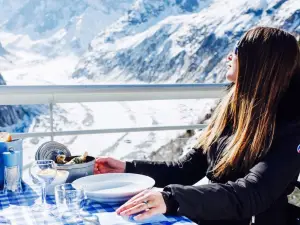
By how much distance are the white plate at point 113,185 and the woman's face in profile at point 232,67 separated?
364 millimetres

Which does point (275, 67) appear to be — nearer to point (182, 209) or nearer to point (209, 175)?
point (209, 175)

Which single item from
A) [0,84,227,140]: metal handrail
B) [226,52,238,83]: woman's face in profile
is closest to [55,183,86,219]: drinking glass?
[226,52,238,83]: woman's face in profile

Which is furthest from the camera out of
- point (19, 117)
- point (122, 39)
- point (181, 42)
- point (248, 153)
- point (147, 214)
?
point (122, 39)

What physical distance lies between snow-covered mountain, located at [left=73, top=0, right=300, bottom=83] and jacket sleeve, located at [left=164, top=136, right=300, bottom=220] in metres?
58.6

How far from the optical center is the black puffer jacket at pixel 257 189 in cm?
85

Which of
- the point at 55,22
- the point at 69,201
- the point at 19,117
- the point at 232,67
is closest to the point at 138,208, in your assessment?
the point at 69,201

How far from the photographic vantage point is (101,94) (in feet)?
7.28

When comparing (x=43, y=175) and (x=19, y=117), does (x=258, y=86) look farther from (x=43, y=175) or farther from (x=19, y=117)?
(x=19, y=117)

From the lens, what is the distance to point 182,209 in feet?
2.75

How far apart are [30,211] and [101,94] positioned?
134 cm

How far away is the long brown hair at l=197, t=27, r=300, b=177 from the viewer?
3.37ft

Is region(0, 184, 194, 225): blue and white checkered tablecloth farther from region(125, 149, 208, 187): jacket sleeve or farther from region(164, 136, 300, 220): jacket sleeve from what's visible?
region(125, 149, 208, 187): jacket sleeve

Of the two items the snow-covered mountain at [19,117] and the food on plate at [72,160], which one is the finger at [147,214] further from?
the snow-covered mountain at [19,117]

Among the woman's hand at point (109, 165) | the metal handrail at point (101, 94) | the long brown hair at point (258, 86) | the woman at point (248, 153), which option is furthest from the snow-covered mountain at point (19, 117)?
the long brown hair at point (258, 86)
